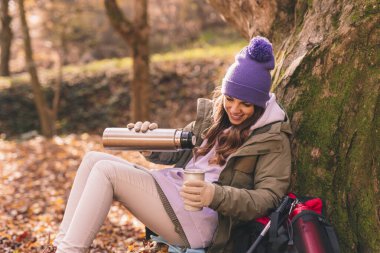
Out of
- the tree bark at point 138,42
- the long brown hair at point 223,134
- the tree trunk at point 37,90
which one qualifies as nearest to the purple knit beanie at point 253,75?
the long brown hair at point 223,134

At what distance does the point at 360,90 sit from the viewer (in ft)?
12.8

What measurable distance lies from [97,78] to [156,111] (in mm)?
2362

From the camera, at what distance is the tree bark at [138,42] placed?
10320mm

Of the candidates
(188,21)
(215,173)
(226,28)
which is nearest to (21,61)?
(188,21)

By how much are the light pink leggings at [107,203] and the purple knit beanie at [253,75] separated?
0.82 meters

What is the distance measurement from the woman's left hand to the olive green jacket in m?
0.05

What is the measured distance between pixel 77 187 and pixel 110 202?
40 centimetres

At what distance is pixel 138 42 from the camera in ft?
35.6

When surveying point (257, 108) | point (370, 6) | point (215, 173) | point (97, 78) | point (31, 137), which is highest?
point (370, 6)

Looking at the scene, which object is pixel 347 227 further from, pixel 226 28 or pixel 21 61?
pixel 21 61

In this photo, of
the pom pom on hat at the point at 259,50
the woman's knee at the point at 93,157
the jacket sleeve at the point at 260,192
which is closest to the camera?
the jacket sleeve at the point at 260,192

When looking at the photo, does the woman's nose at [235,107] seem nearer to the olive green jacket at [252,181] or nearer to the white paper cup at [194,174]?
the olive green jacket at [252,181]

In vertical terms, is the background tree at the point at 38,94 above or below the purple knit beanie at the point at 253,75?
below

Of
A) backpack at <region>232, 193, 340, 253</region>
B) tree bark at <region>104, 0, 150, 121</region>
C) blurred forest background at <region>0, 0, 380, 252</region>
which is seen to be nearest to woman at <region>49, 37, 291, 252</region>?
backpack at <region>232, 193, 340, 253</region>
